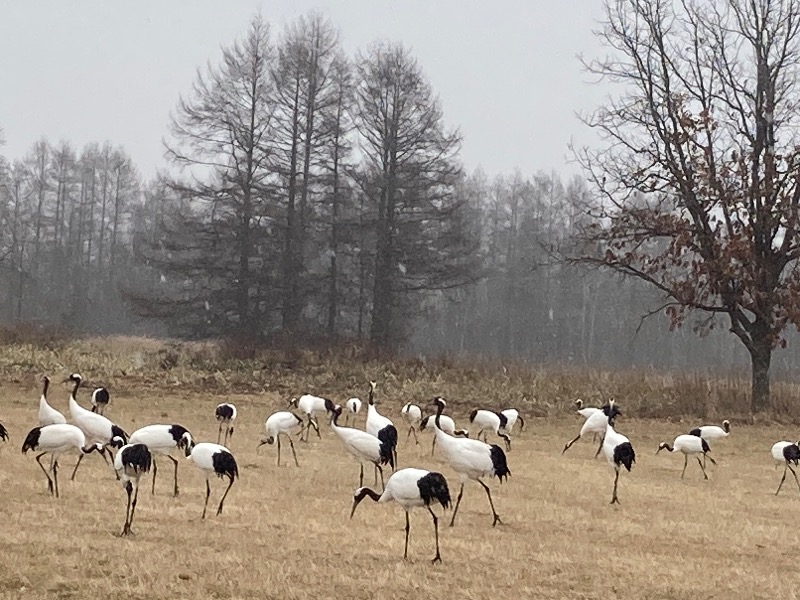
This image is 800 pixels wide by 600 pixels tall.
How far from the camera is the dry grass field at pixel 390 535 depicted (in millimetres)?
8484

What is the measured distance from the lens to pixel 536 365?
34531mm

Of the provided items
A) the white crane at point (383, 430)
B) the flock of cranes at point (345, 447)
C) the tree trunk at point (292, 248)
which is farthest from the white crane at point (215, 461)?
the tree trunk at point (292, 248)

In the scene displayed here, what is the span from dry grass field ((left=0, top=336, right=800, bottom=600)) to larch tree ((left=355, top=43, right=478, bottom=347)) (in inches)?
849

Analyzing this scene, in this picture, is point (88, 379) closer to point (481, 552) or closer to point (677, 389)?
point (677, 389)

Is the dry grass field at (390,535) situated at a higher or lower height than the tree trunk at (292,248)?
lower

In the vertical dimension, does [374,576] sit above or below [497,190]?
below

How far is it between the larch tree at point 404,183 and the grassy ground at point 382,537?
2345 centimetres

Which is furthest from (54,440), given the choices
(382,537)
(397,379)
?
(397,379)

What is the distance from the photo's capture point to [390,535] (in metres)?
10.9

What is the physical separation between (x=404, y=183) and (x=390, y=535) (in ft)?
104

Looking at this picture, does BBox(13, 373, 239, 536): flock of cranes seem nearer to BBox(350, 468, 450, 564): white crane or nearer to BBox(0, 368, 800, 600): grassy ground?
BBox(0, 368, 800, 600): grassy ground

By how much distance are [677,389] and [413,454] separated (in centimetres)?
1353

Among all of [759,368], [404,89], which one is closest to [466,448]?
[759,368]

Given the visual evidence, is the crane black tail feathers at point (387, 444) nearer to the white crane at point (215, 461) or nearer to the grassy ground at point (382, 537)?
the grassy ground at point (382, 537)
